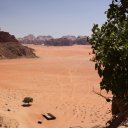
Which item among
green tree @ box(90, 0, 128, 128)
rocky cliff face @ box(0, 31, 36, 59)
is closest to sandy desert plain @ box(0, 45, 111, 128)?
green tree @ box(90, 0, 128, 128)

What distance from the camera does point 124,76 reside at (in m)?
11.2

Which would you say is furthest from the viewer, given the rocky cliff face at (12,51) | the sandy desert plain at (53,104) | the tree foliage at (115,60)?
the rocky cliff face at (12,51)

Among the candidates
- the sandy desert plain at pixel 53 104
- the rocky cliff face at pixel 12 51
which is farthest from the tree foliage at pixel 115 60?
the rocky cliff face at pixel 12 51

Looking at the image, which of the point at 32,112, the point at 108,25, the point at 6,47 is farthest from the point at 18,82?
the point at 6,47

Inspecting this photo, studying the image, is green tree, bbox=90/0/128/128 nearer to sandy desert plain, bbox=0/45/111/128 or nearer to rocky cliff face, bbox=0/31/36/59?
sandy desert plain, bbox=0/45/111/128

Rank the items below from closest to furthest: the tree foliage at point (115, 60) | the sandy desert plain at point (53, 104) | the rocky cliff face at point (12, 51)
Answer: the tree foliage at point (115, 60), the sandy desert plain at point (53, 104), the rocky cliff face at point (12, 51)

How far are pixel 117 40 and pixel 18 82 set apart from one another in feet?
100

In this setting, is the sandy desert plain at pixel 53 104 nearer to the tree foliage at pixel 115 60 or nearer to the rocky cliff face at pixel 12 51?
the tree foliage at pixel 115 60

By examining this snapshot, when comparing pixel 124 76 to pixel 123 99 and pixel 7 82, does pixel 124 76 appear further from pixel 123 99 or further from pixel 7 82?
pixel 7 82

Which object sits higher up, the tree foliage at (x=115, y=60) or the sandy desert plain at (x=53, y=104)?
the tree foliage at (x=115, y=60)

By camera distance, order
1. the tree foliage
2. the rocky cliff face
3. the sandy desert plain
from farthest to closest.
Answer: the rocky cliff face < the sandy desert plain < the tree foliage

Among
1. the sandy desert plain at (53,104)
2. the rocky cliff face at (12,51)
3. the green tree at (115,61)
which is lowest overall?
the sandy desert plain at (53,104)

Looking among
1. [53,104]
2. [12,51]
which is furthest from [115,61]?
[12,51]

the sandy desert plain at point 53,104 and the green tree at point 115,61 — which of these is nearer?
the green tree at point 115,61
